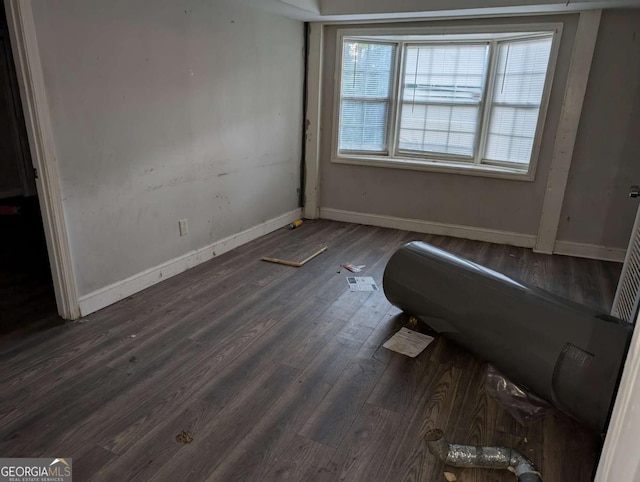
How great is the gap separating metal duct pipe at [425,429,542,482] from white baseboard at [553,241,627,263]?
118 inches

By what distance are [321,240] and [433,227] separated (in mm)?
1282

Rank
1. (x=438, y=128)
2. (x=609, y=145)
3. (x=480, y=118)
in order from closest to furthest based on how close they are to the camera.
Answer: (x=609, y=145)
(x=480, y=118)
(x=438, y=128)

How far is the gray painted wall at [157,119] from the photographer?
2467 millimetres

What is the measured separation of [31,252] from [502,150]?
4.56m

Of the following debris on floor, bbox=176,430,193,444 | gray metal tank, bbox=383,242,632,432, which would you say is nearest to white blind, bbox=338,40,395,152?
gray metal tank, bbox=383,242,632,432

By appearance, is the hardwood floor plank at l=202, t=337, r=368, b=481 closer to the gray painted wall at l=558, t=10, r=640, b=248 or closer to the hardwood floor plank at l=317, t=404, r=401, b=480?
the hardwood floor plank at l=317, t=404, r=401, b=480

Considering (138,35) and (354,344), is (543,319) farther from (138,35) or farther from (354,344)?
(138,35)

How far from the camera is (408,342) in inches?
98.8

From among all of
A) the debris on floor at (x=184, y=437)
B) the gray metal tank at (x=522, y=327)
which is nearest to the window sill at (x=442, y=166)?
the gray metal tank at (x=522, y=327)

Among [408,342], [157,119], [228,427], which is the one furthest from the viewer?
[157,119]

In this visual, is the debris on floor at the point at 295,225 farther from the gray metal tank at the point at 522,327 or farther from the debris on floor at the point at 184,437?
the debris on floor at the point at 184,437

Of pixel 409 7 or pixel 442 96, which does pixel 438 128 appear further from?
pixel 409 7

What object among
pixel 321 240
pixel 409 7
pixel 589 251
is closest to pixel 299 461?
pixel 321 240

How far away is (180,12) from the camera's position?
301cm
